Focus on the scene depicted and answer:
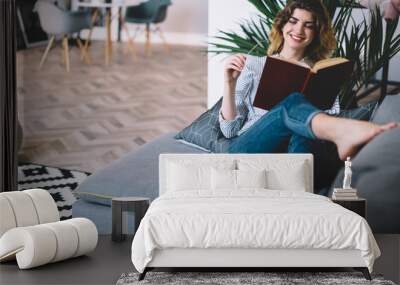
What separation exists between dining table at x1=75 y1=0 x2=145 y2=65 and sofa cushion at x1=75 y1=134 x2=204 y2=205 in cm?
89

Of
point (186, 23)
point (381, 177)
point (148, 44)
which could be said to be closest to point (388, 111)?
point (381, 177)

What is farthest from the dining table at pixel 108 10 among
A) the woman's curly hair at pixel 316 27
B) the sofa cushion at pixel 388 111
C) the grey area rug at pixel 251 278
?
the grey area rug at pixel 251 278

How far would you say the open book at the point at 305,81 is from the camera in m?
7.76

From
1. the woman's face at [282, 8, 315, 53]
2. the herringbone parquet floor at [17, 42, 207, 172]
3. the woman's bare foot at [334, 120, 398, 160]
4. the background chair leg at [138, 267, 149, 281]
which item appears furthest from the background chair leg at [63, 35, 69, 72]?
the background chair leg at [138, 267, 149, 281]

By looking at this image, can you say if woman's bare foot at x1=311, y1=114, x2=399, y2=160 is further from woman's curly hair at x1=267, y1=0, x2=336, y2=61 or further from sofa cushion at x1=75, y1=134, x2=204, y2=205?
A: sofa cushion at x1=75, y1=134, x2=204, y2=205

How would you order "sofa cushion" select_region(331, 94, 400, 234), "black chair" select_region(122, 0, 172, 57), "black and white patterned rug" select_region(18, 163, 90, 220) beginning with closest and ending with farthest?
"sofa cushion" select_region(331, 94, 400, 234) < "black chair" select_region(122, 0, 172, 57) < "black and white patterned rug" select_region(18, 163, 90, 220)

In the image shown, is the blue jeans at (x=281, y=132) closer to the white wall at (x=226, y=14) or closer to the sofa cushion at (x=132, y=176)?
the sofa cushion at (x=132, y=176)

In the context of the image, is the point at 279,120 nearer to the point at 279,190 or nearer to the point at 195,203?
the point at 279,190

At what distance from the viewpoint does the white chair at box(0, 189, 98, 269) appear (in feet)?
19.8

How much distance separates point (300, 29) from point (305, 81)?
463 millimetres

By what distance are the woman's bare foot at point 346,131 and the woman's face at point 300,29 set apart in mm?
657

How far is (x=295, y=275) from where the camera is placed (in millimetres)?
5938

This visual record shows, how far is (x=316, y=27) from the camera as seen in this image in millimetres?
7773

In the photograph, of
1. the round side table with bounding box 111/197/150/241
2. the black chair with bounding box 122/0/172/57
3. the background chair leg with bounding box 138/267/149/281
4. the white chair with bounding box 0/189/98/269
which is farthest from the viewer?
the black chair with bounding box 122/0/172/57
